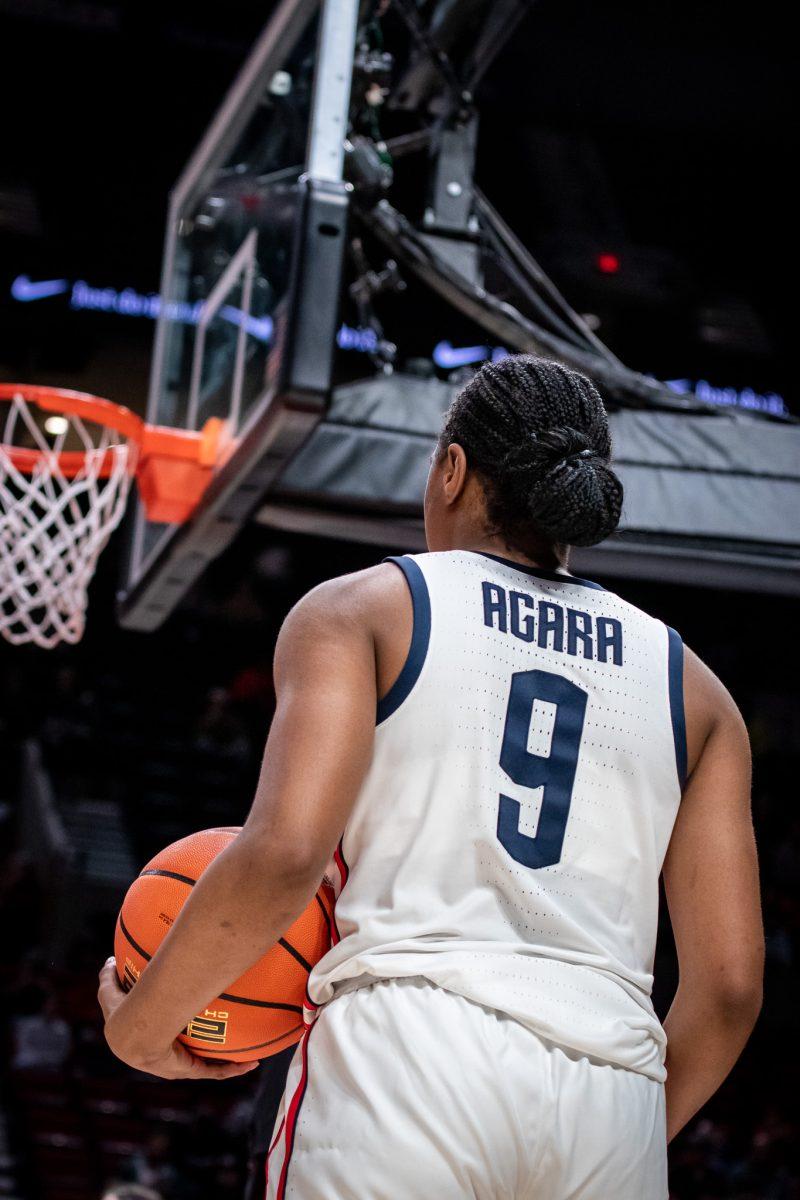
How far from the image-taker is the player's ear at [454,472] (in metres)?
1.93

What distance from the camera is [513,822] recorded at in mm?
1728

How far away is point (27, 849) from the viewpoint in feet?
45.1

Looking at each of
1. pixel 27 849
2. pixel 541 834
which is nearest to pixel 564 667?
pixel 541 834

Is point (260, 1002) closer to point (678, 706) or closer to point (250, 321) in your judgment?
point (678, 706)

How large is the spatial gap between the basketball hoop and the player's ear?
8.47 ft

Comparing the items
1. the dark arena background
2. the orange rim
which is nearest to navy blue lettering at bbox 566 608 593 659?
the dark arena background

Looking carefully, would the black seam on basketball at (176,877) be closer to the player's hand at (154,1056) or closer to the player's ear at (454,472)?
the player's hand at (154,1056)

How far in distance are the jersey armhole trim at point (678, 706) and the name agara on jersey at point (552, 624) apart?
0.09 metres

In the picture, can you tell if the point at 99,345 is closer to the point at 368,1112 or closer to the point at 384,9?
the point at 384,9

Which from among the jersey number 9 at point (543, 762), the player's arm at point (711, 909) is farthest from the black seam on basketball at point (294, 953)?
the player's arm at point (711, 909)

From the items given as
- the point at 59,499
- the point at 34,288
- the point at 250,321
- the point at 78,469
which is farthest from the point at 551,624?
the point at 34,288

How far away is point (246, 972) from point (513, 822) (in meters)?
0.41

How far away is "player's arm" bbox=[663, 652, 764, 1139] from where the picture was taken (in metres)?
1.88

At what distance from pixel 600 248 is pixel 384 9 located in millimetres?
8575
